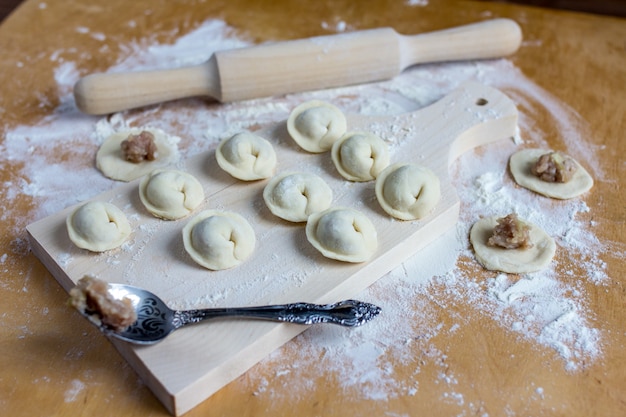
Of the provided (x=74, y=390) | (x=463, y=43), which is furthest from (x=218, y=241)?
(x=463, y=43)

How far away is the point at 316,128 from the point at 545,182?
755mm

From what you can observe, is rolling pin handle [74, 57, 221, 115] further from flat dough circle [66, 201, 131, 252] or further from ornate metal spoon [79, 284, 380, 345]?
ornate metal spoon [79, 284, 380, 345]

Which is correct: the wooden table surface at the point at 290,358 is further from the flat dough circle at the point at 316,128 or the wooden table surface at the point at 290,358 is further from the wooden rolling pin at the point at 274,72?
the flat dough circle at the point at 316,128

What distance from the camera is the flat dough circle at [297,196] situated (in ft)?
5.82

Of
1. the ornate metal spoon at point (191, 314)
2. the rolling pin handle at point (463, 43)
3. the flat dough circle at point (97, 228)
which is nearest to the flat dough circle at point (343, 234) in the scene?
the ornate metal spoon at point (191, 314)

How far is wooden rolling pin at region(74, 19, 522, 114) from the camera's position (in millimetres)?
2209

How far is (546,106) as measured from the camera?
2.38m

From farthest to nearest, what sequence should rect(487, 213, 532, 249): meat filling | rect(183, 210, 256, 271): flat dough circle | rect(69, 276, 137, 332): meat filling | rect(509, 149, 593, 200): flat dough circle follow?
1. rect(509, 149, 593, 200): flat dough circle
2. rect(487, 213, 532, 249): meat filling
3. rect(183, 210, 256, 271): flat dough circle
4. rect(69, 276, 137, 332): meat filling

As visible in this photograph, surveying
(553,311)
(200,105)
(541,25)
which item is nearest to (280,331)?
(553,311)

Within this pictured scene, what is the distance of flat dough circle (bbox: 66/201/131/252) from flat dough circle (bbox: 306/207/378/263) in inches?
20.2

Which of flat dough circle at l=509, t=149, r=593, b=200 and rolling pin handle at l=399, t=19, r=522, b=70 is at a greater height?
rolling pin handle at l=399, t=19, r=522, b=70

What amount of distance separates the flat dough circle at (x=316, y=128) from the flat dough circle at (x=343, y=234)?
32cm

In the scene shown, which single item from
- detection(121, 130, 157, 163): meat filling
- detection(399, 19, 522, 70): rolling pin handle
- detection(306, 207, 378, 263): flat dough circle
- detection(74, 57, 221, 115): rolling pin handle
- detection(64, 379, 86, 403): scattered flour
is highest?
detection(74, 57, 221, 115): rolling pin handle

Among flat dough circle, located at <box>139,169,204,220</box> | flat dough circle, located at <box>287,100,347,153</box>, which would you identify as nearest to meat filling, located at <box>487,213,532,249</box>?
flat dough circle, located at <box>287,100,347,153</box>
